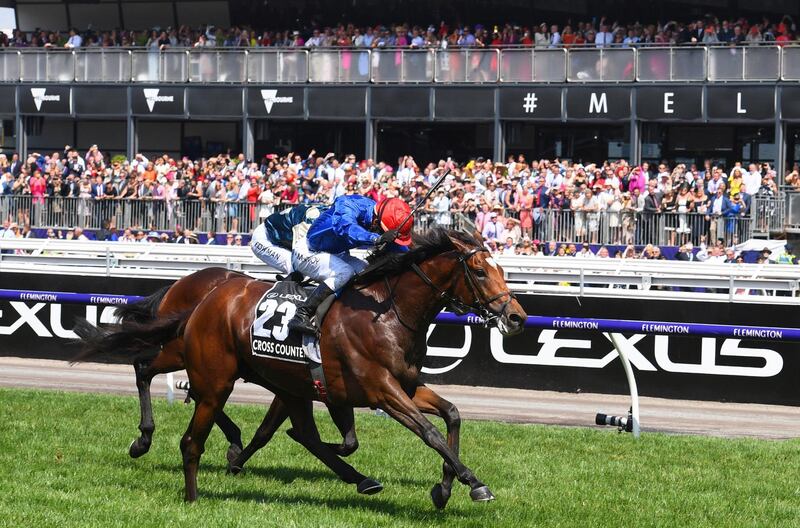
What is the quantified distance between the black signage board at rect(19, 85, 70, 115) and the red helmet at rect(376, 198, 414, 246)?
25.6m

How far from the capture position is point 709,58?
2512 cm

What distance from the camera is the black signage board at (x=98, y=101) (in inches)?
1262

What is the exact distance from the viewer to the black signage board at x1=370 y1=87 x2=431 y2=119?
28.9 meters

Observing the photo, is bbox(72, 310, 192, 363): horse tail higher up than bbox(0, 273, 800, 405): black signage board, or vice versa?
bbox(72, 310, 192, 363): horse tail

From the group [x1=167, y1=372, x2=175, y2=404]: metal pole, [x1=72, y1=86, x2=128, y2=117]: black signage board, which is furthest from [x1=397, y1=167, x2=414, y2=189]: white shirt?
[x1=167, y1=372, x2=175, y2=404]: metal pole

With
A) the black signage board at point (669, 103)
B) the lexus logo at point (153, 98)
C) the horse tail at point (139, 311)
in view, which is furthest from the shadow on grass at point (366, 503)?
the lexus logo at point (153, 98)

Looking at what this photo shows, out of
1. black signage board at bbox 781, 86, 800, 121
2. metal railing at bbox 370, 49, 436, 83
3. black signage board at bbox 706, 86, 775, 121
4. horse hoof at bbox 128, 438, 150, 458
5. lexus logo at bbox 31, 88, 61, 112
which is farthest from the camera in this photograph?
lexus logo at bbox 31, 88, 61, 112

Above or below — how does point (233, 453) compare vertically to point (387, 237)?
below

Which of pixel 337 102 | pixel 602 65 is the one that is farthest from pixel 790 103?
pixel 337 102

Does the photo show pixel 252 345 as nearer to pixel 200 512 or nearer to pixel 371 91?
pixel 200 512

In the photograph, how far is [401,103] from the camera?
29.2m

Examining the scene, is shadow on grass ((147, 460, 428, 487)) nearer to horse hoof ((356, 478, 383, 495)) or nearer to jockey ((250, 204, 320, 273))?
horse hoof ((356, 478, 383, 495))

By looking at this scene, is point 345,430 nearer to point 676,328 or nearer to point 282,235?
point 282,235

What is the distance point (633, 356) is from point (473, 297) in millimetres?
6718
